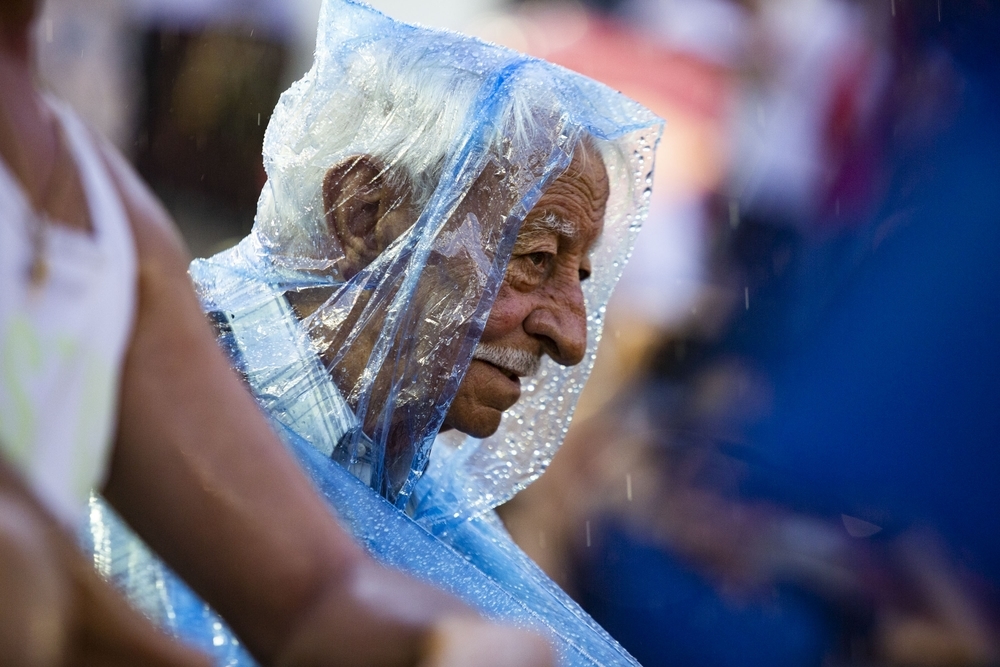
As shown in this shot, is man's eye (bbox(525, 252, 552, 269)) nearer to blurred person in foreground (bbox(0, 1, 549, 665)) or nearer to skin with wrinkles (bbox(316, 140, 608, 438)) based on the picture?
skin with wrinkles (bbox(316, 140, 608, 438))

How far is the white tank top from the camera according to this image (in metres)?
0.48

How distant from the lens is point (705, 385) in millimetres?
2953

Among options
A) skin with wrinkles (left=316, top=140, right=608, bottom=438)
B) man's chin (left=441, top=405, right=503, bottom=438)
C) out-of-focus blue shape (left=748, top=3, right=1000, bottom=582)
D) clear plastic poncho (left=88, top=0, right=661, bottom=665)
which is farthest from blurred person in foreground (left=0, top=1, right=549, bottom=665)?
out-of-focus blue shape (left=748, top=3, right=1000, bottom=582)

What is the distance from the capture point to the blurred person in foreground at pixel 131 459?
0.48 metres

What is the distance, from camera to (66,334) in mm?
511

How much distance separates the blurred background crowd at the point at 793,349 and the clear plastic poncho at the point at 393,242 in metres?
0.10

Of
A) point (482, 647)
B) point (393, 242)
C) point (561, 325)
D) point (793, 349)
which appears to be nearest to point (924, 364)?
point (793, 349)

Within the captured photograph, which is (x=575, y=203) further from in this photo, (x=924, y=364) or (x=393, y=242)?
(x=924, y=364)

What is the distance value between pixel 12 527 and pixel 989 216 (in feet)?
9.49

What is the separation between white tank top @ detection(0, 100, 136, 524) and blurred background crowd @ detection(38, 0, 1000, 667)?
0.90 metres

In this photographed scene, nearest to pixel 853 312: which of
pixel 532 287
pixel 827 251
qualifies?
pixel 827 251

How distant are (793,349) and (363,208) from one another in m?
1.97

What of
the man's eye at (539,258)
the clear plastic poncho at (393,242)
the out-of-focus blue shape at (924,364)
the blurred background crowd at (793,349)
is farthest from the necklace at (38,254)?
the out-of-focus blue shape at (924,364)

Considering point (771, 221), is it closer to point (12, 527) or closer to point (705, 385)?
point (705, 385)
